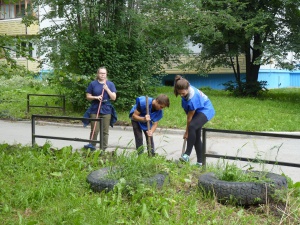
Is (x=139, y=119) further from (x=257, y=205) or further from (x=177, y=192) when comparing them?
(x=257, y=205)

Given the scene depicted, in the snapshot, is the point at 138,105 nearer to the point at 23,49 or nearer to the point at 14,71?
the point at 23,49

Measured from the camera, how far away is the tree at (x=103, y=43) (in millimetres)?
14391

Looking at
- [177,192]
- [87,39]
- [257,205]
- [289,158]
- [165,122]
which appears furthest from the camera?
[87,39]

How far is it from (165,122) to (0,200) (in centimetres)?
806

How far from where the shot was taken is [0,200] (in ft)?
16.9

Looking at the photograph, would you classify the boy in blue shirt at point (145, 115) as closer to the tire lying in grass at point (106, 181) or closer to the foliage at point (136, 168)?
the foliage at point (136, 168)

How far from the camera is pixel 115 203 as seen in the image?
492 cm

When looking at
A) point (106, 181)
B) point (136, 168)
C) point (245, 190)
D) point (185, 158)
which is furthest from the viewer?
point (185, 158)

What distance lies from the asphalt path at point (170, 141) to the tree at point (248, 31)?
5.84 m

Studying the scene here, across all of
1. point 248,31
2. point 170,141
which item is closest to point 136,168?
point 170,141

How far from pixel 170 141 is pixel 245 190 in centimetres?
604

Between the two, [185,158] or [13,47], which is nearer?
[185,158]

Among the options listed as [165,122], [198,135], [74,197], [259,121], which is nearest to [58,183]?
[74,197]

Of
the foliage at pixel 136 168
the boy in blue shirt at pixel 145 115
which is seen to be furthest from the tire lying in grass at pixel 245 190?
the boy in blue shirt at pixel 145 115
